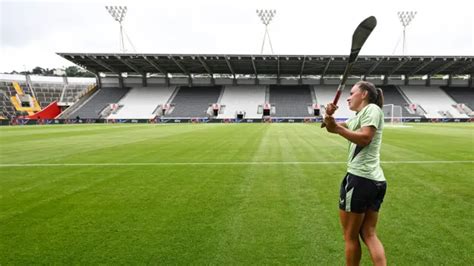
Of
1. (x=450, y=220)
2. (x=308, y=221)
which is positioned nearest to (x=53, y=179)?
(x=308, y=221)

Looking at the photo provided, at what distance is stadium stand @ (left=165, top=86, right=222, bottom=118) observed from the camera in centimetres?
5688

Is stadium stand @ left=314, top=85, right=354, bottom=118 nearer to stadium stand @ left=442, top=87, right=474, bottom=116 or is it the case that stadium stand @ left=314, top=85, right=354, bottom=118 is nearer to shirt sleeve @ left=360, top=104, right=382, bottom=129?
stadium stand @ left=442, top=87, right=474, bottom=116

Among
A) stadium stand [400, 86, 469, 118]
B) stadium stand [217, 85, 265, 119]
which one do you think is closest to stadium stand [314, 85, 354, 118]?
stadium stand [217, 85, 265, 119]

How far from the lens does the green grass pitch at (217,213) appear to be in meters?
3.87

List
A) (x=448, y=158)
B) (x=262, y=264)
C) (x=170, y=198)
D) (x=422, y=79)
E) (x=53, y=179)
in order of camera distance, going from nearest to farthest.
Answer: (x=262, y=264) < (x=170, y=198) < (x=53, y=179) < (x=448, y=158) < (x=422, y=79)

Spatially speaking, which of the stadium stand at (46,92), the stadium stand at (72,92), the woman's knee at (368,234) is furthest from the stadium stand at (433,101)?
the stadium stand at (46,92)

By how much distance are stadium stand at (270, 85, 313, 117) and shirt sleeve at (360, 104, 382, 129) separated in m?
53.3

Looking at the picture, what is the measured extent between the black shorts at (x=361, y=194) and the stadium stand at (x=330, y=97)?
52862 millimetres

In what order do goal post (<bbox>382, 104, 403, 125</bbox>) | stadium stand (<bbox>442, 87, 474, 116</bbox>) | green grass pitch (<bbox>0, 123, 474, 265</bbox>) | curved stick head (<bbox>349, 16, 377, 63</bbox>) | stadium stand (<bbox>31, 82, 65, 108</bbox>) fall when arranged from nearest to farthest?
curved stick head (<bbox>349, 16, 377, 63</bbox>), green grass pitch (<bbox>0, 123, 474, 265</bbox>), goal post (<bbox>382, 104, 403, 125</bbox>), stadium stand (<bbox>442, 87, 474, 116</bbox>), stadium stand (<bbox>31, 82, 65, 108</bbox>)

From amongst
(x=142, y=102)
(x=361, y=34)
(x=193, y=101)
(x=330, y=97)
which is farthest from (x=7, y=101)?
(x=361, y=34)

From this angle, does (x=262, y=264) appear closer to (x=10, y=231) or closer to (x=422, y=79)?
(x=10, y=231)

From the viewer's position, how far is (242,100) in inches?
2366

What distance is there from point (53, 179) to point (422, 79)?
6973 centimetres

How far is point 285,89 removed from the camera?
63.4 metres
